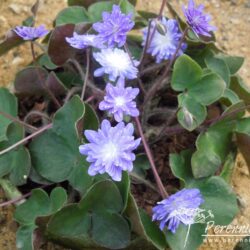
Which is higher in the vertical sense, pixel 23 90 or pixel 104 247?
pixel 23 90

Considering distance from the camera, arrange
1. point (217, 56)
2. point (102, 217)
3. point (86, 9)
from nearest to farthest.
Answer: point (102, 217), point (217, 56), point (86, 9)

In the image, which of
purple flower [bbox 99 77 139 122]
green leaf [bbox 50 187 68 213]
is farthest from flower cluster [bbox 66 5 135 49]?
green leaf [bbox 50 187 68 213]

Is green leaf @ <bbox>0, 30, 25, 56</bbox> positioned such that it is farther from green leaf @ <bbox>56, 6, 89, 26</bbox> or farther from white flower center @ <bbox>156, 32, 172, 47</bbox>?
white flower center @ <bbox>156, 32, 172, 47</bbox>

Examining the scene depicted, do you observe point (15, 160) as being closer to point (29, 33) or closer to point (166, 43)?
point (29, 33)

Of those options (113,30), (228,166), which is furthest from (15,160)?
(228,166)

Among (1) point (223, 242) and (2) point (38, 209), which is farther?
(1) point (223, 242)

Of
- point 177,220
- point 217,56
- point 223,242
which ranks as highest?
point 217,56

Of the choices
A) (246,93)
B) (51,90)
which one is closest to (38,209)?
(51,90)

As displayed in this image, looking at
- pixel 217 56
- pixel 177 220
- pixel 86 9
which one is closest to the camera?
pixel 177 220

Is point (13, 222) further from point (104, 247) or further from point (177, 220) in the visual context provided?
point (177, 220)
